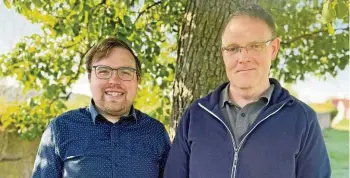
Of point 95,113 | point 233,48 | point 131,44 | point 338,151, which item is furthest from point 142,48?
point 338,151

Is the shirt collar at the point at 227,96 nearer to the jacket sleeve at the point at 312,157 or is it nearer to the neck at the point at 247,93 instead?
the neck at the point at 247,93

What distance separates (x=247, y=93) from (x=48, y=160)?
29.2 inches

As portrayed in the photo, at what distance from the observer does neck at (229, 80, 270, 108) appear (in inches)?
62.5

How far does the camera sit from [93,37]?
11.2 ft

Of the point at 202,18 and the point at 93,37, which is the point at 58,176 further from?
the point at 93,37

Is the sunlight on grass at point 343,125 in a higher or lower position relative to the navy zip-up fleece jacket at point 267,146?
lower

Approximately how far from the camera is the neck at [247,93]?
1588mm

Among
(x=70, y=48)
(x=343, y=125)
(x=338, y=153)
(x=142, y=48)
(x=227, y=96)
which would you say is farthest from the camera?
(x=343, y=125)

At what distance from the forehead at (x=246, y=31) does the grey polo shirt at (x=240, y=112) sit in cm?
19

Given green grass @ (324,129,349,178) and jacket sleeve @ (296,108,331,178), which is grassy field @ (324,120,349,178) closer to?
green grass @ (324,129,349,178)

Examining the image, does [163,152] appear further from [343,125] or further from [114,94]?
[343,125]

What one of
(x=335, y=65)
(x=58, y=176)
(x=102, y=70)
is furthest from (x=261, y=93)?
(x=335, y=65)

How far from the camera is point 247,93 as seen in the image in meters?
1.59

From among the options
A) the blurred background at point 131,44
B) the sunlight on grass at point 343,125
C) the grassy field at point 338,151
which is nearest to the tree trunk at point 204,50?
the blurred background at point 131,44
